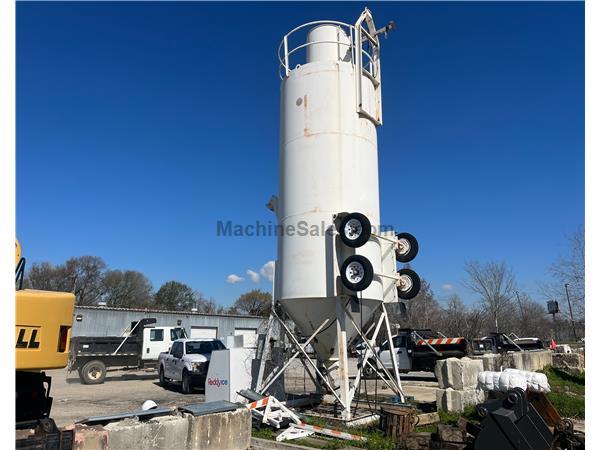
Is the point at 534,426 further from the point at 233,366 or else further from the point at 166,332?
the point at 166,332

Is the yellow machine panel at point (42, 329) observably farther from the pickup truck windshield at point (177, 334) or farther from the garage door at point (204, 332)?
the garage door at point (204, 332)

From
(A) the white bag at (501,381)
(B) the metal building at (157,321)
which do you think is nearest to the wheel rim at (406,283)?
(A) the white bag at (501,381)

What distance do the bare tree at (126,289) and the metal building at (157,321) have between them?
28.6 m

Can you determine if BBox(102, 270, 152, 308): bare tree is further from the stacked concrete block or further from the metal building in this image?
the stacked concrete block

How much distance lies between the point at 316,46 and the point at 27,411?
10.3 meters

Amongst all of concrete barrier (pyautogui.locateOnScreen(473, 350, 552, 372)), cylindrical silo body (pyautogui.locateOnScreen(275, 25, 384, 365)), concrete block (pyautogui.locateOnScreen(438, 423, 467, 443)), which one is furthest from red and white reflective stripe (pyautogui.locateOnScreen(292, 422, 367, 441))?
concrete barrier (pyautogui.locateOnScreen(473, 350, 552, 372))

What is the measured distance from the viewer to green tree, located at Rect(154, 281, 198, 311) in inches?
2808

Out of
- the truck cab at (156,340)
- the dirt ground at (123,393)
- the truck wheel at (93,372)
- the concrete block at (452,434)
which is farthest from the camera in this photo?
the truck cab at (156,340)

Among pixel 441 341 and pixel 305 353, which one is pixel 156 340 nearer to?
pixel 441 341

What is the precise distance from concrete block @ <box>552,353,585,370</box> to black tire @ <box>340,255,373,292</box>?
13.4 meters

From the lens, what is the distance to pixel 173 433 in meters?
6.53

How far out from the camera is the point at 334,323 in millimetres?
10852

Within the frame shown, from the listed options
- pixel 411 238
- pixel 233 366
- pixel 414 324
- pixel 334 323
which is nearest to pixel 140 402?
pixel 233 366

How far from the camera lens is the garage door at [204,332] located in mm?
38969
